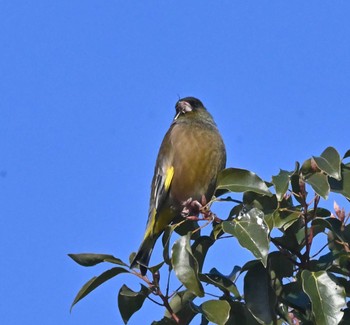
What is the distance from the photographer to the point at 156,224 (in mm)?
5141

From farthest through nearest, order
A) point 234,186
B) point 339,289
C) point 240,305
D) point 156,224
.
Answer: point 156,224
point 234,186
point 240,305
point 339,289

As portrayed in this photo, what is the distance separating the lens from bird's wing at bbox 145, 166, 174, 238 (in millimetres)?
5137

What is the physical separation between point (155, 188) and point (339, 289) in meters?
2.67

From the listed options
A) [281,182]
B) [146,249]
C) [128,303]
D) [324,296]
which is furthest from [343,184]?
[146,249]

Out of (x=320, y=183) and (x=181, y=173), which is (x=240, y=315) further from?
(x=181, y=173)

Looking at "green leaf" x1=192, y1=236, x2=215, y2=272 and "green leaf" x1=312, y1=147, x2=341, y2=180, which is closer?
"green leaf" x1=312, y1=147, x2=341, y2=180

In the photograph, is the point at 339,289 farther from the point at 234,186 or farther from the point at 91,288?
the point at 91,288

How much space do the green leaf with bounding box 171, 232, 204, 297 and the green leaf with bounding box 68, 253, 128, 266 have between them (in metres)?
0.34

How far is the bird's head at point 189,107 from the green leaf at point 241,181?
2.50m

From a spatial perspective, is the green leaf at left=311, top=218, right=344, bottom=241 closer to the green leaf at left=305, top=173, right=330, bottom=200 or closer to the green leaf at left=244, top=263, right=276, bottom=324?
the green leaf at left=305, top=173, right=330, bottom=200

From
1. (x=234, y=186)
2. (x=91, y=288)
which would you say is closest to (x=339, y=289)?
(x=234, y=186)

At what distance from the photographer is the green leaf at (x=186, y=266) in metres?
2.94

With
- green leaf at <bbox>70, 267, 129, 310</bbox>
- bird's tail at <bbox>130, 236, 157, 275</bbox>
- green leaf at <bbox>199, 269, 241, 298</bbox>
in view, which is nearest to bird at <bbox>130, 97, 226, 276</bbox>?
bird's tail at <bbox>130, 236, 157, 275</bbox>

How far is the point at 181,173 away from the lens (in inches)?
208
